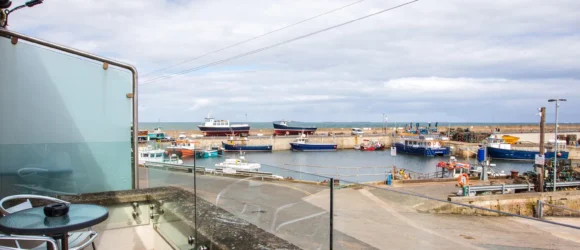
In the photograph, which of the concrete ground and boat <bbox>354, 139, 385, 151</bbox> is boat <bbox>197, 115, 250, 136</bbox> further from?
the concrete ground

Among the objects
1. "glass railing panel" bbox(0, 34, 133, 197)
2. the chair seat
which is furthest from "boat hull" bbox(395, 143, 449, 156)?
the chair seat

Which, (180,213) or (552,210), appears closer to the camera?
(180,213)

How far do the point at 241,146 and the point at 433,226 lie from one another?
59779mm

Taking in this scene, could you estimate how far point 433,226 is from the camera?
9.27ft

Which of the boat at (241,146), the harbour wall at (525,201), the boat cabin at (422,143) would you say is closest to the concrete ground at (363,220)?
the harbour wall at (525,201)

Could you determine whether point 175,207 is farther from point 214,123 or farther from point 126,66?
point 214,123

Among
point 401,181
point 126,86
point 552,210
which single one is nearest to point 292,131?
point 401,181

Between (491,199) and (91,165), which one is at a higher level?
(91,165)

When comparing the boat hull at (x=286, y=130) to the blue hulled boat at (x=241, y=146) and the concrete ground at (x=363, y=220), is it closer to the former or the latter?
the blue hulled boat at (x=241, y=146)

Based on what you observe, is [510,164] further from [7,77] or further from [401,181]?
[7,77]

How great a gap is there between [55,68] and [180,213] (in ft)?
6.68

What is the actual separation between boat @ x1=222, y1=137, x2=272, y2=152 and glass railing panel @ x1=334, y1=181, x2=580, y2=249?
189ft

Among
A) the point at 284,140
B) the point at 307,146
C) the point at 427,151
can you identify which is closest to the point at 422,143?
the point at 427,151

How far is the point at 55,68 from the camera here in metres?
4.25
